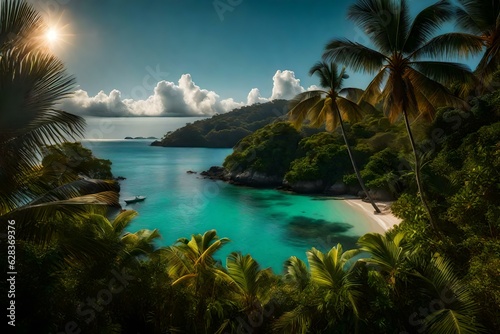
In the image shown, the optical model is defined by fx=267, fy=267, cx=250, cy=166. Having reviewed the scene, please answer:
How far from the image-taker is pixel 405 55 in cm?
998

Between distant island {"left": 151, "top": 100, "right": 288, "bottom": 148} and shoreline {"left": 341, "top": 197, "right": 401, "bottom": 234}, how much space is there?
11721 cm

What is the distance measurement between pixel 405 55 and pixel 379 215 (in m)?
13.5

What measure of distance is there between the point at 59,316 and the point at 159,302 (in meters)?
2.06

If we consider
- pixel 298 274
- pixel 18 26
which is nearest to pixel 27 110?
pixel 18 26

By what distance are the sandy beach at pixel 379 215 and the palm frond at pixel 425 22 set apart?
11180 mm

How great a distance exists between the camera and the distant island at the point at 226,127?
146m

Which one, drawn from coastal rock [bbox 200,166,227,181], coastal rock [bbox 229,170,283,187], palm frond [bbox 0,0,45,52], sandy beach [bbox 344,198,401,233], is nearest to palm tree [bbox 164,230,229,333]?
palm frond [bbox 0,0,45,52]

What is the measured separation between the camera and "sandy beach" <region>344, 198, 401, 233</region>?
17766 mm

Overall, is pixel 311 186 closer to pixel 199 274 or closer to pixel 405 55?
pixel 405 55

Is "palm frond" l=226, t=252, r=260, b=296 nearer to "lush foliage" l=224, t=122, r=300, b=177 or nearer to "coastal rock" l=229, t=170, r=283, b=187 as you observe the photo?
"coastal rock" l=229, t=170, r=283, b=187

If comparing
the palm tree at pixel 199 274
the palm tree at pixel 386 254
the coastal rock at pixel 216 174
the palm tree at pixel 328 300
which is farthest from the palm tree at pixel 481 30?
the coastal rock at pixel 216 174

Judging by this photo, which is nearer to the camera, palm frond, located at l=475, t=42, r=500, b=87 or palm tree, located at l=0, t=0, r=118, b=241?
palm tree, located at l=0, t=0, r=118, b=241

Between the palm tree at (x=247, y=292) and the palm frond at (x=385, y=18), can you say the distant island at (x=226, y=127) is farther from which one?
the palm tree at (x=247, y=292)

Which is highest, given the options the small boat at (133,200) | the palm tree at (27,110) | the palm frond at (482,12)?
the palm frond at (482,12)
